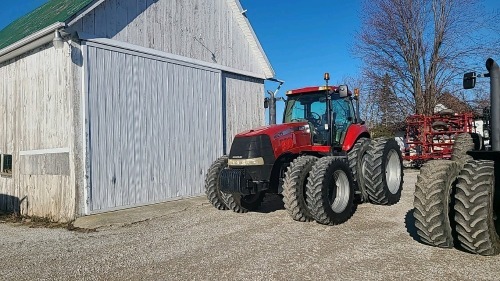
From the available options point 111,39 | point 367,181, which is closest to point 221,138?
point 111,39

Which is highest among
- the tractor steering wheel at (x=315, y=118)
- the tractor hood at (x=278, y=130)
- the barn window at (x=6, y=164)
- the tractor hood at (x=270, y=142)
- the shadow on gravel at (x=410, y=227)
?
the tractor steering wheel at (x=315, y=118)

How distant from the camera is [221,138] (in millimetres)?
11781

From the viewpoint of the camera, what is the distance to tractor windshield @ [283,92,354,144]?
315 inches

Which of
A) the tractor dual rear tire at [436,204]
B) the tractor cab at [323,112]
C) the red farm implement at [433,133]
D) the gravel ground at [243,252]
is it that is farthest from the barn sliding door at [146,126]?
the red farm implement at [433,133]

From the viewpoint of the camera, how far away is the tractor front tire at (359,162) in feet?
25.2

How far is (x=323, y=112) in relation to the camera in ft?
26.3

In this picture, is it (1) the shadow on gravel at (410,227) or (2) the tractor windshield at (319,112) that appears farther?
(2) the tractor windshield at (319,112)

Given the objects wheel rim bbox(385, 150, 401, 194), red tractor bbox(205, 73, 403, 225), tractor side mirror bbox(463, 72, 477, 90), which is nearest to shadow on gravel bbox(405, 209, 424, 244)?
red tractor bbox(205, 73, 403, 225)

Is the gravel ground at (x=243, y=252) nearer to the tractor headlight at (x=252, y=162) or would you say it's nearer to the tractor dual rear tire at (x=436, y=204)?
the tractor dual rear tire at (x=436, y=204)

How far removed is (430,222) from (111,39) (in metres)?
7.63

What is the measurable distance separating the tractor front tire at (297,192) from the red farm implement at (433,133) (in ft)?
34.4

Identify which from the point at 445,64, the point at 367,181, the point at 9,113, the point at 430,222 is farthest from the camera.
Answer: the point at 445,64

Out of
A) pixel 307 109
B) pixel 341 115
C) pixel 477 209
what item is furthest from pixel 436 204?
pixel 307 109

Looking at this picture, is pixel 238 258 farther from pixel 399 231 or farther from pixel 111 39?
pixel 111 39
